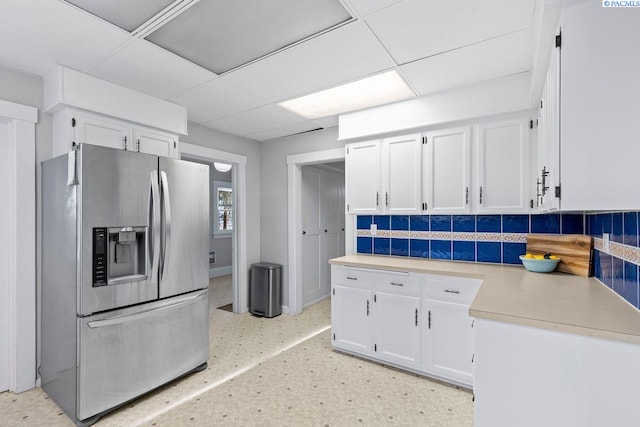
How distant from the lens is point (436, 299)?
247cm

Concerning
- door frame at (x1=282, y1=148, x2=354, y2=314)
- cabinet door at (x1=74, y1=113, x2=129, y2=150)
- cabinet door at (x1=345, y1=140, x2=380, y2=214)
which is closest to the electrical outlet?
cabinet door at (x1=345, y1=140, x2=380, y2=214)

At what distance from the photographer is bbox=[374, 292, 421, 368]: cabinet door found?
257 cm

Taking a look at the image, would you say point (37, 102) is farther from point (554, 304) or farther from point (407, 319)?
point (554, 304)

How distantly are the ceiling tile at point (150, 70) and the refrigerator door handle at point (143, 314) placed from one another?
5.77 ft

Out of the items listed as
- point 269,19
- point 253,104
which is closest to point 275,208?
point 253,104

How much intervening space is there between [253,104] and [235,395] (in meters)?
2.51

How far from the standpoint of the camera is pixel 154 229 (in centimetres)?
225

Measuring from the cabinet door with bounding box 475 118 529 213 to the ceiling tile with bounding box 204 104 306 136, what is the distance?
1862 mm

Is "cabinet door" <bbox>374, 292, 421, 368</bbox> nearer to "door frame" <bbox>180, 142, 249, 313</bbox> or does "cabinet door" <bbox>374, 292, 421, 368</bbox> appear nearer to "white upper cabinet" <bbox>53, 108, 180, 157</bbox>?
"door frame" <bbox>180, 142, 249, 313</bbox>

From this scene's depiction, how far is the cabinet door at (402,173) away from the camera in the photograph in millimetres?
2902

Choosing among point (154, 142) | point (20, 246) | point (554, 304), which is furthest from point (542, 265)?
point (20, 246)

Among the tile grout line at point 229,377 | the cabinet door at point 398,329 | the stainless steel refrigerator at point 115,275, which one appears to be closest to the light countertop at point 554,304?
the cabinet door at point 398,329

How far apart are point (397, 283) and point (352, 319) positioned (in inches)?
23.1

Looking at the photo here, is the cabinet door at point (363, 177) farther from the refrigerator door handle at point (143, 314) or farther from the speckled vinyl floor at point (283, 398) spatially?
the refrigerator door handle at point (143, 314)
